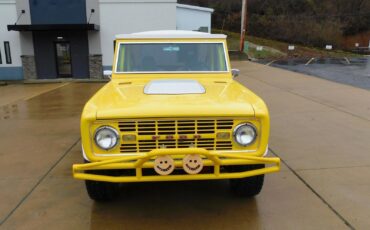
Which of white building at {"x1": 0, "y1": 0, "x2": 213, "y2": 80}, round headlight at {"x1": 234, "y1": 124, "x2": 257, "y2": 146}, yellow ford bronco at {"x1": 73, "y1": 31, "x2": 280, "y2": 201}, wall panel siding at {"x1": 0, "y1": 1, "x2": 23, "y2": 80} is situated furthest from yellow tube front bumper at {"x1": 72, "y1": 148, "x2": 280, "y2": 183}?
wall panel siding at {"x1": 0, "y1": 1, "x2": 23, "y2": 80}

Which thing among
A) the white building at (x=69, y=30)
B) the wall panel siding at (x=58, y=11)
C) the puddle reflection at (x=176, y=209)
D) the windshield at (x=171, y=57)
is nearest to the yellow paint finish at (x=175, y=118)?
the puddle reflection at (x=176, y=209)

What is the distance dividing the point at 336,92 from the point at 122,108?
31.4 feet

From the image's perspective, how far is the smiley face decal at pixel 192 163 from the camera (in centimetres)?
305

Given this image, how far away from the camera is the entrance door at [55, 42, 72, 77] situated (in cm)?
1730

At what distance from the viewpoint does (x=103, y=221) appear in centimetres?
360

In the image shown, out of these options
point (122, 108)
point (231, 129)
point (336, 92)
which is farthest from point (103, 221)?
point (336, 92)

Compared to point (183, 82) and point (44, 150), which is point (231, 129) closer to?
point (183, 82)

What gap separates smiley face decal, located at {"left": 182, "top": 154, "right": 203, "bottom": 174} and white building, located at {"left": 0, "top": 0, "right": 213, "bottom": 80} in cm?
1407

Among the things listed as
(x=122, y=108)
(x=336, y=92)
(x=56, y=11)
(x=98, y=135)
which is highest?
(x=56, y=11)

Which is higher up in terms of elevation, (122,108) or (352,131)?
(122,108)

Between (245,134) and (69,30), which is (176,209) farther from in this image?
(69,30)

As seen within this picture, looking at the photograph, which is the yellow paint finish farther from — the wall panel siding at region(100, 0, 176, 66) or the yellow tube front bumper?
the wall panel siding at region(100, 0, 176, 66)

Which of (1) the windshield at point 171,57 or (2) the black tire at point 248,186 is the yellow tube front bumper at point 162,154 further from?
(1) the windshield at point 171,57

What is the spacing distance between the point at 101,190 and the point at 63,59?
15040 mm
